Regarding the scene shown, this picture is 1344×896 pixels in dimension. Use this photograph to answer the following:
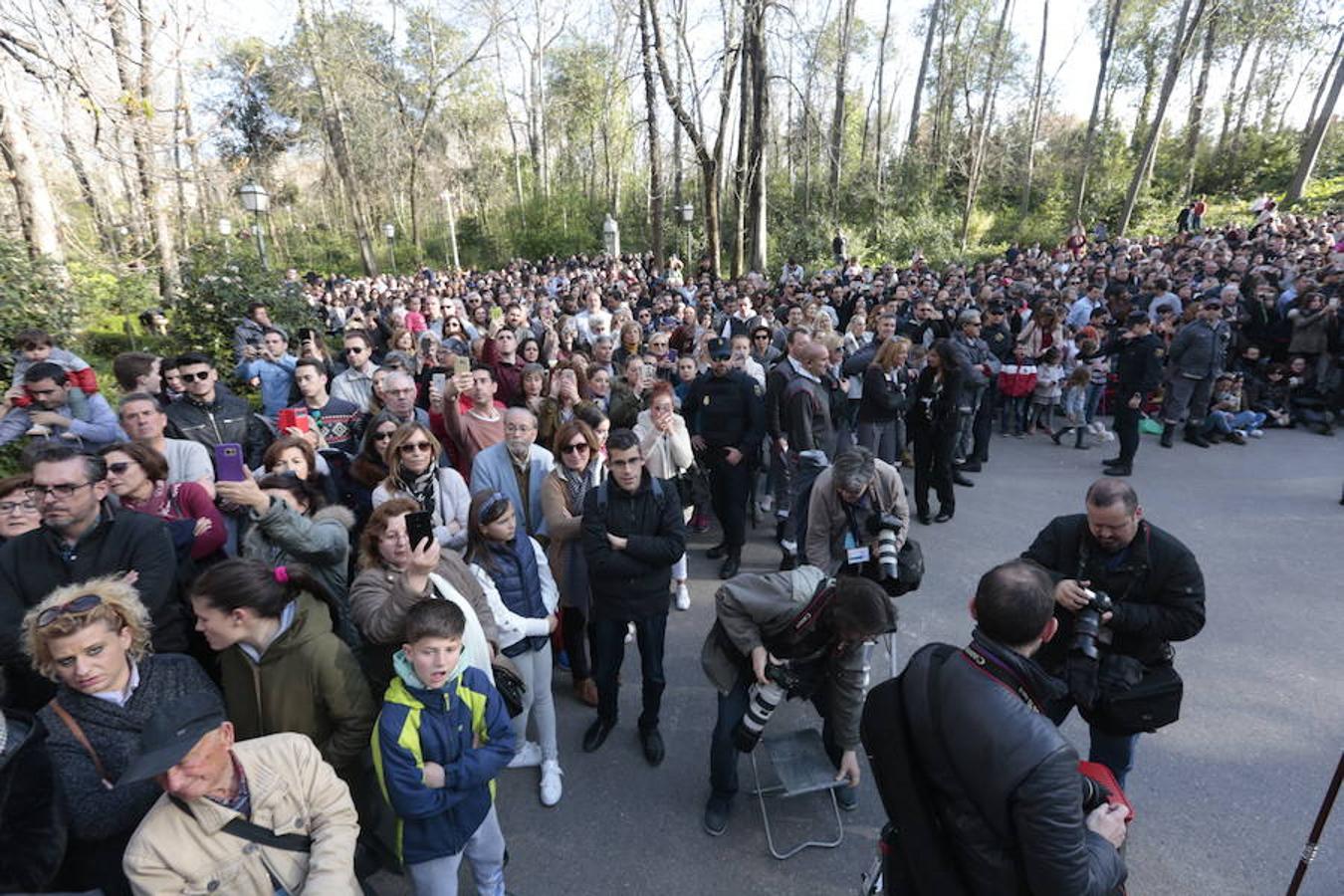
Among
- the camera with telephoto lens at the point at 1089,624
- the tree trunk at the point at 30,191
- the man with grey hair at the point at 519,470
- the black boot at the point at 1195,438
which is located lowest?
the black boot at the point at 1195,438

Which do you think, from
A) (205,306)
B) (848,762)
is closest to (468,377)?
(848,762)

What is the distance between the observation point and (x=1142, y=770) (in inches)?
135

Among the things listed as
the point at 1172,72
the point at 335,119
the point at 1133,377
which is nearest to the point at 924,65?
the point at 1172,72

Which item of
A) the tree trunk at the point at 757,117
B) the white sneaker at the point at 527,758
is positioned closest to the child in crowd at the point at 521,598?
the white sneaker at the point at 527,758

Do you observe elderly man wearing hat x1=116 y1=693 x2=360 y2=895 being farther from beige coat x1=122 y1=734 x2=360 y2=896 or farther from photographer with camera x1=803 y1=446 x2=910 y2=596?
photographer with camera x1=803 y1=446 x2=910 y2=596

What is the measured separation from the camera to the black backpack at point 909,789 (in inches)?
74.6

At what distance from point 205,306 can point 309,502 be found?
7596mm

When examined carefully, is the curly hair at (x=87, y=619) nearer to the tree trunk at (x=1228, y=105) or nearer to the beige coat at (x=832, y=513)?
the beige coat at (x=832, y=513)

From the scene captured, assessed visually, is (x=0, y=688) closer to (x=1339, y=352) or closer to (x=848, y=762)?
(x=848, y=762)

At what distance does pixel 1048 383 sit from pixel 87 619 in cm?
1001

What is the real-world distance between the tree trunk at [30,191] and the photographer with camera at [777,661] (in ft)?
29.0

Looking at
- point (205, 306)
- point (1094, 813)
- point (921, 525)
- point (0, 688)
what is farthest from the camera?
point (205, 306)

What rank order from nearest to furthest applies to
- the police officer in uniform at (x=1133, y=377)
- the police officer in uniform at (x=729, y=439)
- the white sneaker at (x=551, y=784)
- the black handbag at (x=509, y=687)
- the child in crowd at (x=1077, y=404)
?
the black handbag at (x=509, y=687) < the white sneaker at (x=551, y=784) < the police officer in uniform at (x=729, y=439) < the police officer in uniform at (x=1133, y=377) < the child in crowd at (x=1077, y=404)

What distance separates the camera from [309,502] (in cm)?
350
